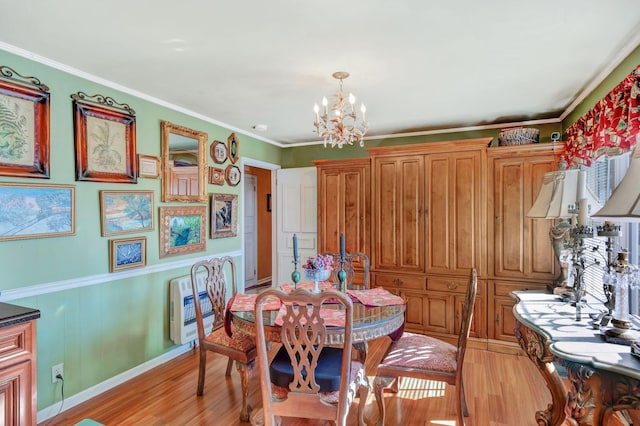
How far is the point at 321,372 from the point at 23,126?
2410 millimetres

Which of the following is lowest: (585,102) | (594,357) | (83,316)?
(83,316)

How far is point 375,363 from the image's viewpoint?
3184 millimetres

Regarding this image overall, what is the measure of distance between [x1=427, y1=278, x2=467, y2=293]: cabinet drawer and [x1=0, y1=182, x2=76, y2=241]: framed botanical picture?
10.7 ft

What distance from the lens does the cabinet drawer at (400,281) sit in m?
3.75

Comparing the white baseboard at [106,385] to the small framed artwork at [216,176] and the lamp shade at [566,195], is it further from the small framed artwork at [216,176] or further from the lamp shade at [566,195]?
the lamp shade at [566,195]

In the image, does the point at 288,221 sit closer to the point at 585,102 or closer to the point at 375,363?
the point at 375,363

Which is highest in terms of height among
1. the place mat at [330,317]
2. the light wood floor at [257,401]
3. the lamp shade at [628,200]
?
the lamp shade at [628,200]

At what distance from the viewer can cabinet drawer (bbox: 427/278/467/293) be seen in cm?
358

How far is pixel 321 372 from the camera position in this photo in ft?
6.34

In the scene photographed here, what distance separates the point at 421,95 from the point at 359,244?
5.98 ft

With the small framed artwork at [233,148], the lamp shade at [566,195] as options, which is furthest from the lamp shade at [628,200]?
the small framed artwork at [233,148]

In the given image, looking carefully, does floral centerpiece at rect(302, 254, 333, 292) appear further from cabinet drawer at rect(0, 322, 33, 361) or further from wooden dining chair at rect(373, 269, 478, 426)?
cabinet drawer at rect(0, 322, 33, 361)

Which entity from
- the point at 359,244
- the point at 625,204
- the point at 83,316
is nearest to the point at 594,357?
the point at 625,204

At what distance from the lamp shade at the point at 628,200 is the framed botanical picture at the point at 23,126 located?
3145mm
